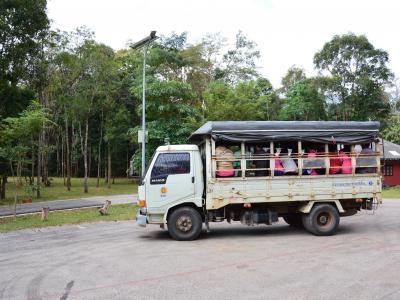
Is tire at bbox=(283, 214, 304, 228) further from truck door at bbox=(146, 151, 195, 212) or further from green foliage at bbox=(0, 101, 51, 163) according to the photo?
green foliage at bbox=(0, 101, 51, 163)

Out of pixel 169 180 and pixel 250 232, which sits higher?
pixel 169 180

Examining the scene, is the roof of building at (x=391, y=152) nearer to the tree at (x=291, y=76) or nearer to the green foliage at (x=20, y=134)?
the tree at (x=291, y=76)

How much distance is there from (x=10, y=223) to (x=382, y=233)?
44.4ft

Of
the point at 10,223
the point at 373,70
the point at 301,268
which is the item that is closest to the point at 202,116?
the point at 10,223

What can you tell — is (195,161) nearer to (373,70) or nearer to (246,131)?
(246,131)

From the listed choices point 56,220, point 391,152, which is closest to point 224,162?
point 56,220

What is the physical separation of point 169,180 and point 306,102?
39.9m

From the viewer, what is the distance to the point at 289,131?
1197 centimetres

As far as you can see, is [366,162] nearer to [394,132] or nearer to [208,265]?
[208,265]

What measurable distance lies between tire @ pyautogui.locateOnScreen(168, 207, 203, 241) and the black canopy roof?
214cm

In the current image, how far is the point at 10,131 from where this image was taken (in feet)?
63.3

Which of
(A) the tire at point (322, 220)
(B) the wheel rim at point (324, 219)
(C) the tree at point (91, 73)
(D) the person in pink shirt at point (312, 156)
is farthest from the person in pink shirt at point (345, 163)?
(C) the tree at point (91, 73)

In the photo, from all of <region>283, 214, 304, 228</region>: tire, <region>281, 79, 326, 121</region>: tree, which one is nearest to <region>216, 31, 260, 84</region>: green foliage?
<region>281, 79, 326, 121</region>: tree

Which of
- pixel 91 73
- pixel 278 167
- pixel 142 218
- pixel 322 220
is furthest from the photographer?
pixel 91 73
